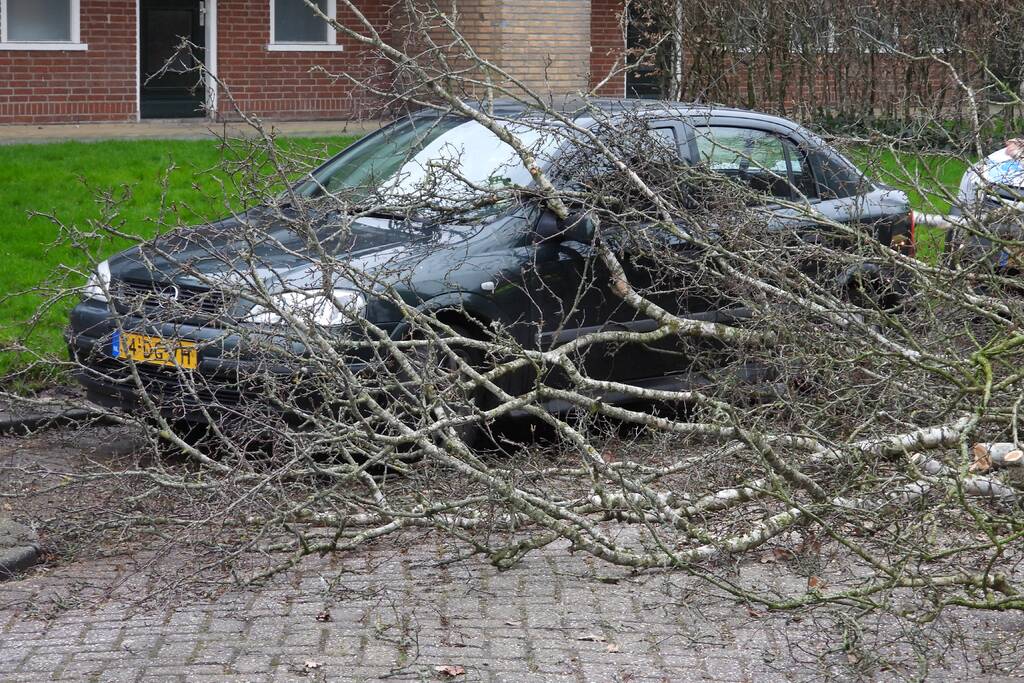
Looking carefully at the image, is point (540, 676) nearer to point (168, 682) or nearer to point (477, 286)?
point (168, 682)

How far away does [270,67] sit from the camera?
19.3m

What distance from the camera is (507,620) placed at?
4617 millimetres

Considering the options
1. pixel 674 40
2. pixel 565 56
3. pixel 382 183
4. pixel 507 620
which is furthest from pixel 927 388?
pixel 565 56

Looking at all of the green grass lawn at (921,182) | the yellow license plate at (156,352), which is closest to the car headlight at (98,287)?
the yellow license plate at (156,352)

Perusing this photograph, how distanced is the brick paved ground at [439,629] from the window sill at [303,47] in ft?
49.5

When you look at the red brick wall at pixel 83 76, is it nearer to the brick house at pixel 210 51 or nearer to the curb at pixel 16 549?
the brick house at pixel 210 51

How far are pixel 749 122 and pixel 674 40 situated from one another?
742 cm

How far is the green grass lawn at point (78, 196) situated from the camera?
686 centimetres

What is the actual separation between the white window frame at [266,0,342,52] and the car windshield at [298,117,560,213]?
40.2ft

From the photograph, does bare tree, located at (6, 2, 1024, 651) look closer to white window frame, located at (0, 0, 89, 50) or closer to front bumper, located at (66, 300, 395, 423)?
front bumper, located at (66, 300, 395, 423)

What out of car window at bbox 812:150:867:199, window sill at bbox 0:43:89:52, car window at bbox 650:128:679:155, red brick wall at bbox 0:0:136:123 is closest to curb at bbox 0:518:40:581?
car window at bbox 650:128:679:155

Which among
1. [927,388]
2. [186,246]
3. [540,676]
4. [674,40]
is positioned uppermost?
[674,40]

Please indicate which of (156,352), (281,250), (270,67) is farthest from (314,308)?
(270,67)

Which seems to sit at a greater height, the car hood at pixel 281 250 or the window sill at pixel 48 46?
the window sill at pixel 48 46
